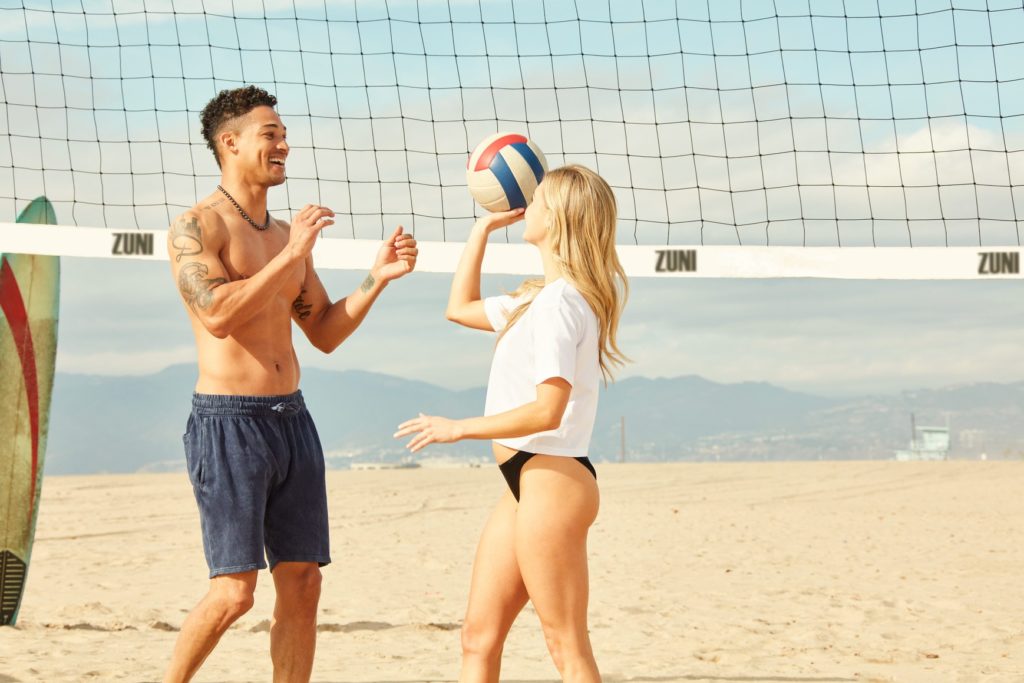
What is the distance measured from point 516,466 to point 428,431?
0.27m

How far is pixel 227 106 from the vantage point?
11.6 ft

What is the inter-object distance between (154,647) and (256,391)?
114 inches

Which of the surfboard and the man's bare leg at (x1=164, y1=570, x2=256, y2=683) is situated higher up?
the surfboard

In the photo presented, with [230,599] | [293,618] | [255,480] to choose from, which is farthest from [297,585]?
[255,480]

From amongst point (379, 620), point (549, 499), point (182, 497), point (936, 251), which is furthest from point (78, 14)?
point (182, 497)

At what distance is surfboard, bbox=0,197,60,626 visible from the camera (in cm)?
589

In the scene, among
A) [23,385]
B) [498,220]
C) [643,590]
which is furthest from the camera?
[643,590]

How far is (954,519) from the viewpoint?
41.9ft

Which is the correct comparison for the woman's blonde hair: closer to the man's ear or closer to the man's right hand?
the man's right hand

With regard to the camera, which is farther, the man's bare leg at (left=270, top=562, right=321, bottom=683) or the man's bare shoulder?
the man's bare leg at (left=270, top=562, right=321, bottom=683)

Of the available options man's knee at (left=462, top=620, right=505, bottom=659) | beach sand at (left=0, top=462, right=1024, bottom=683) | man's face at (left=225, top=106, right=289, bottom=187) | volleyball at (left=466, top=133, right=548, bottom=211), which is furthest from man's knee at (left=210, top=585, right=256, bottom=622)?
beach sand at (left=0, top=462, right=1024, bottom=683)

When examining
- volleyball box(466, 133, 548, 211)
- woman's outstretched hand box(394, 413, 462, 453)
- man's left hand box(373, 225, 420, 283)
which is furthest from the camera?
man's left hand box(373, 225, 420, 283)

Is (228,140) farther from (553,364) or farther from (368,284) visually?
(553,364)

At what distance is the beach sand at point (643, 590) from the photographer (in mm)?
5387
